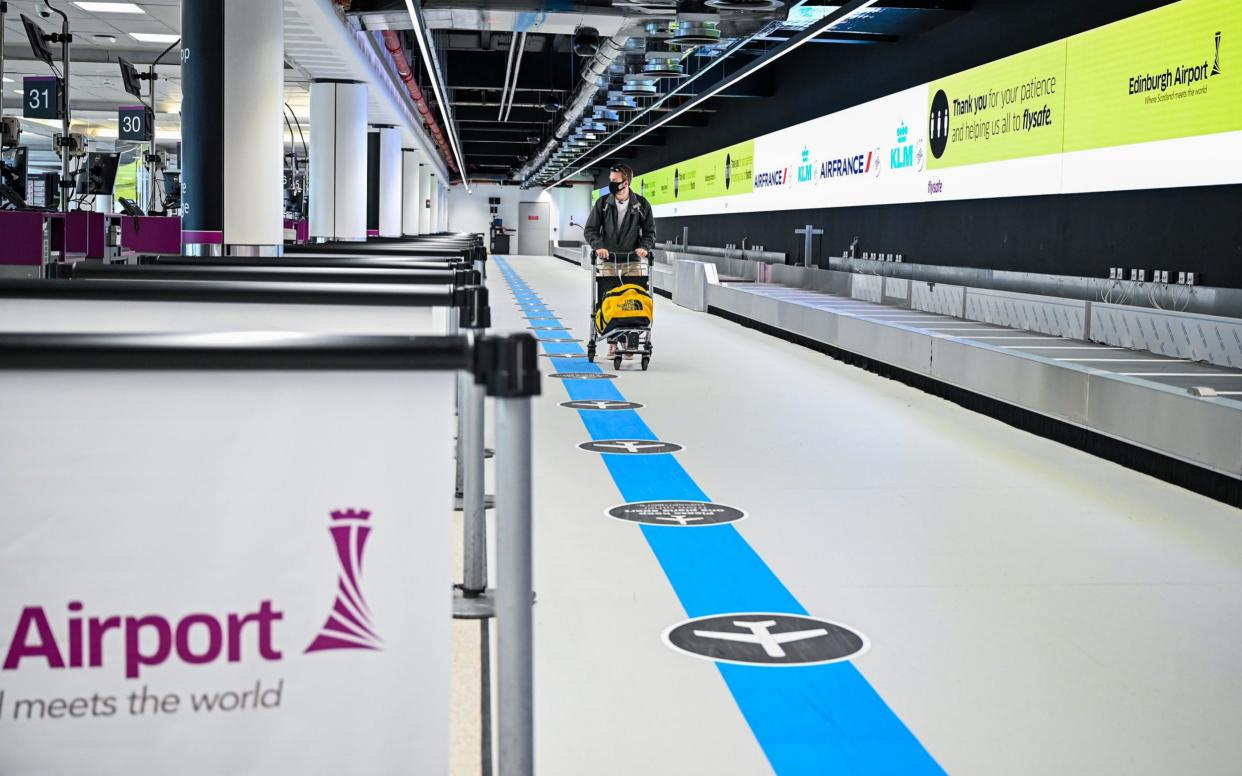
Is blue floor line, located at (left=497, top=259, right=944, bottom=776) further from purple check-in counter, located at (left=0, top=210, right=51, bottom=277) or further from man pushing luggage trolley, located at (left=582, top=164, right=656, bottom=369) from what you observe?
purple check-in counter, located at (left=0, top=210, right=51, bottom=277)

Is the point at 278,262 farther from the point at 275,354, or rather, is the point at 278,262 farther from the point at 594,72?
the point at 594,72

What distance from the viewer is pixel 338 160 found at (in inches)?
798

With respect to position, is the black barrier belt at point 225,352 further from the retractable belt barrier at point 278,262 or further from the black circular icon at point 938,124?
the black circular icon at point 938,124

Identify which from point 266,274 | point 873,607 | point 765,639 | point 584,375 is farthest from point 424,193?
point 765,639

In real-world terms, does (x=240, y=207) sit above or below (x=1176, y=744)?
above

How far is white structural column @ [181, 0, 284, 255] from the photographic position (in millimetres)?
10711

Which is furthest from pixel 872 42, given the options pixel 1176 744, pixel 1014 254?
pixel 1176 744

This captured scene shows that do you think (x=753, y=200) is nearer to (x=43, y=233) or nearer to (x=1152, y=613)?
(x=43, y=233)

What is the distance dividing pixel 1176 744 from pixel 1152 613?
116 cm

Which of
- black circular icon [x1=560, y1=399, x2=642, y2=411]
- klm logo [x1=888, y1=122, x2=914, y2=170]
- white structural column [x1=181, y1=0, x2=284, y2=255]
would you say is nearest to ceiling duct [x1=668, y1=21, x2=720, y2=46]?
klm logo [x1=888, y1=122, x2=914, y2=170]

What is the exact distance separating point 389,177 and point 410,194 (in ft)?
42.1

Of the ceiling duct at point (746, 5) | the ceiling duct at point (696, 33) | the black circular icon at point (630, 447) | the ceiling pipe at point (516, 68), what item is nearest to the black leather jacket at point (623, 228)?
the ceiling duct at point (746, 5)

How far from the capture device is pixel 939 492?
20.0ft

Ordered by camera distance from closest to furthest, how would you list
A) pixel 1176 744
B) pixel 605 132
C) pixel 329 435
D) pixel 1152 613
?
pixel 329 435
pixel 1176 744
pixel 1152 613
pixel 605 132
